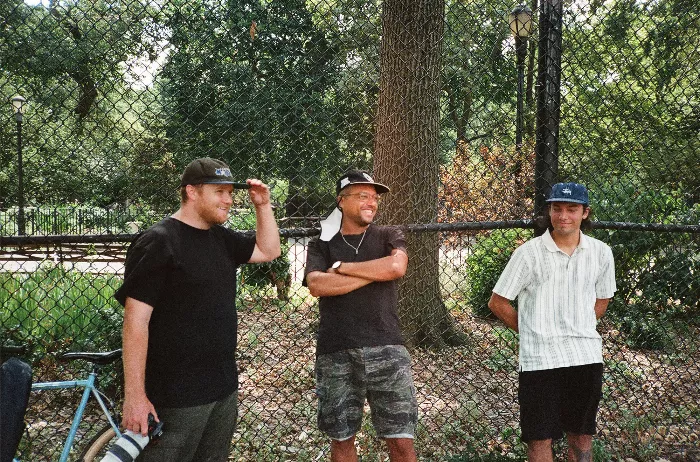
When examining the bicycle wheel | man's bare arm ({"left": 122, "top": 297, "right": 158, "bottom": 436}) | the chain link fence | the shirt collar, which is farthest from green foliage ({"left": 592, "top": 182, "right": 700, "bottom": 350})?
man's bare arm ({"left": 122, "top": 297, "right": 158, "bottom": 436})

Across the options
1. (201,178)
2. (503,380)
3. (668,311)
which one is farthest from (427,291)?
(668,311)

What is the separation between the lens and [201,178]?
273 centimetres

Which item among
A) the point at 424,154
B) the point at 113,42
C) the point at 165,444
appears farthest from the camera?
the point at 424,154

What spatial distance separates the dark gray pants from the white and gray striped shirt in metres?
1.66

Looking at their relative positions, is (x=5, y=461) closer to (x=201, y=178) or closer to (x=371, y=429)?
(x=201, y=178)

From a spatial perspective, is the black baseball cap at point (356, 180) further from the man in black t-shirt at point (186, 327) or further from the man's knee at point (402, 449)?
the man's knee at point (402, 449)

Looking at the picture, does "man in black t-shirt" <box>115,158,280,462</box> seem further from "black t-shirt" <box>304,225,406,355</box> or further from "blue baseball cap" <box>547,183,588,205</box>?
"blue baseball cap" <box>547,183,588,205</box>

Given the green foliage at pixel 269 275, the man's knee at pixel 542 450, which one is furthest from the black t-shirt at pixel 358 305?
the green foliage at pixel 269 275

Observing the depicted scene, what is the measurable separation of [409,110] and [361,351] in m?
2.03

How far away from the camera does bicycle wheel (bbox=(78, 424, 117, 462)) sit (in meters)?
3.50

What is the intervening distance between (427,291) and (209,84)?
2560 millimetres

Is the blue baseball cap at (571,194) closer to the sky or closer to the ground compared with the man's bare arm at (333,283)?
closer to the sky

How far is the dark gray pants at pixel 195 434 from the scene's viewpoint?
2574 mm

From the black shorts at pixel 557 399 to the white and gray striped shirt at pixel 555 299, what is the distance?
7 centimetres
